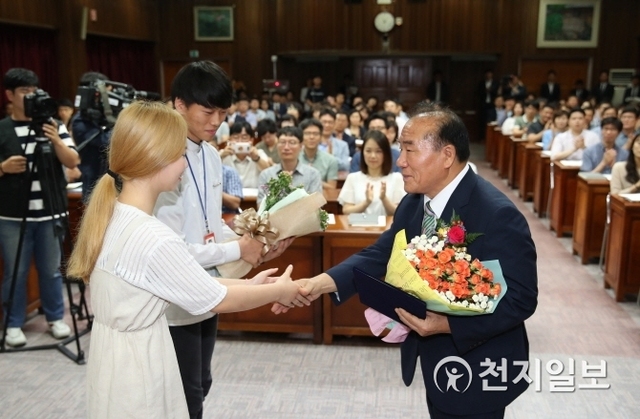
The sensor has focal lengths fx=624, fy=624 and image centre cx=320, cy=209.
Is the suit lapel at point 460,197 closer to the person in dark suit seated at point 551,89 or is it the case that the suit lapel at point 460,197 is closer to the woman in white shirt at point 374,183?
the woman in white shirt at point 374,183

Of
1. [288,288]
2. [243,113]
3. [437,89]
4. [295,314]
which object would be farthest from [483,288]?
[437,89]

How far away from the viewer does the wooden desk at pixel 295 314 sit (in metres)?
3.96

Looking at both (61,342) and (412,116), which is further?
(61,342)

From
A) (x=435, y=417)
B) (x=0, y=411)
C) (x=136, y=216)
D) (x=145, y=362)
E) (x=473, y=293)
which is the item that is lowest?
(x=0, y=411)

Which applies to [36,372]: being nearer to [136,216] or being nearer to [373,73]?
[136,216]

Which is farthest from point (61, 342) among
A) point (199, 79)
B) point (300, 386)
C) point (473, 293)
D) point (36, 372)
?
point (473, 293)

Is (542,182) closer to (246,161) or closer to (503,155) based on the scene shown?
(503,155)

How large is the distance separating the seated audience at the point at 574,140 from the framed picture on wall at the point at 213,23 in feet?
31.4

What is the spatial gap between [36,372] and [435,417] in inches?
103

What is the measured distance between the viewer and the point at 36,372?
3.59m

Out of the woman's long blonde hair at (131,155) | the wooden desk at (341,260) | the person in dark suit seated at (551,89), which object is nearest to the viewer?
the woman's long blonde hair at (131,155)

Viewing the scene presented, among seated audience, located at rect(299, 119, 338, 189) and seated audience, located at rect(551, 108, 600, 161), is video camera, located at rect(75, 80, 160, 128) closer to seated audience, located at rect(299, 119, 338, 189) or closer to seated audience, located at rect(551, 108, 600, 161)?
seated audience, located at rect(299, 119, 338, 189)

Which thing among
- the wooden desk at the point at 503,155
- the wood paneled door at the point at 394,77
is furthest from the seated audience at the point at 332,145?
the wood paneled door at the point at 394,77

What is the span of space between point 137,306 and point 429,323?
78 centimetres
